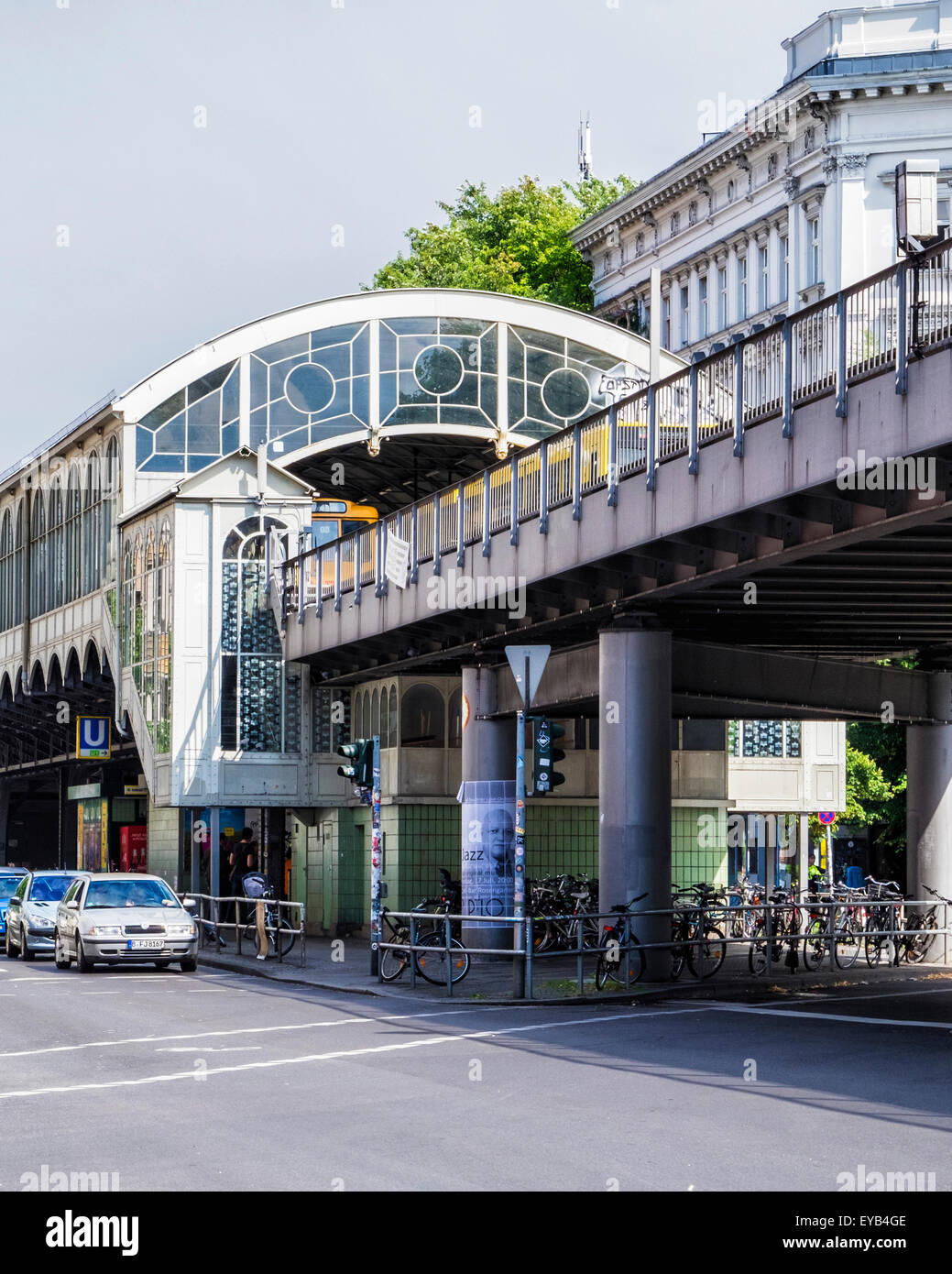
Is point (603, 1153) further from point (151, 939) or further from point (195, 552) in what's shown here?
point (195, 552)

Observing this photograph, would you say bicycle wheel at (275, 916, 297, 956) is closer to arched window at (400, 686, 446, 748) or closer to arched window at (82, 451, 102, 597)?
arched window at (400, 686, 446, 748)

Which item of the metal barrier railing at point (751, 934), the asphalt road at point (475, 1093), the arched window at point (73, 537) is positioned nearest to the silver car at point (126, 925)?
the metal barrier railing at point (751, 934)

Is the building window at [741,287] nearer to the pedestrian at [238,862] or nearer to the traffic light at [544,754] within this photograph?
the pedestrian at [238,862]

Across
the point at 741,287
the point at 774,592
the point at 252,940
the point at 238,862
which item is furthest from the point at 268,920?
the point at 741,287

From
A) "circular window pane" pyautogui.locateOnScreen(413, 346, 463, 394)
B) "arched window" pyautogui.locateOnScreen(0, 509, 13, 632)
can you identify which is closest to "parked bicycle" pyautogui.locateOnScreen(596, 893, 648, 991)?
"circular window pane" pyautogui.locateOnScreen(413, 346, 463, 394)

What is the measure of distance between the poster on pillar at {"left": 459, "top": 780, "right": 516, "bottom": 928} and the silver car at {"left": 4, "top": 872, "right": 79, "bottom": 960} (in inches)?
257

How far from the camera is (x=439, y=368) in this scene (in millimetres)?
42500

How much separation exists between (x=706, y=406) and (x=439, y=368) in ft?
71.8

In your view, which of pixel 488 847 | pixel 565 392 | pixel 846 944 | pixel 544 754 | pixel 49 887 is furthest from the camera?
pixel 565 392

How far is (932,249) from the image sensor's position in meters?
17.1

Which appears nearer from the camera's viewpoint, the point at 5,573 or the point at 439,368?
the point at 439,368

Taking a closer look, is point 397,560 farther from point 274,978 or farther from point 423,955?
point 423,955

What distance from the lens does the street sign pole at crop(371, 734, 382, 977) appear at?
85.3 ft
